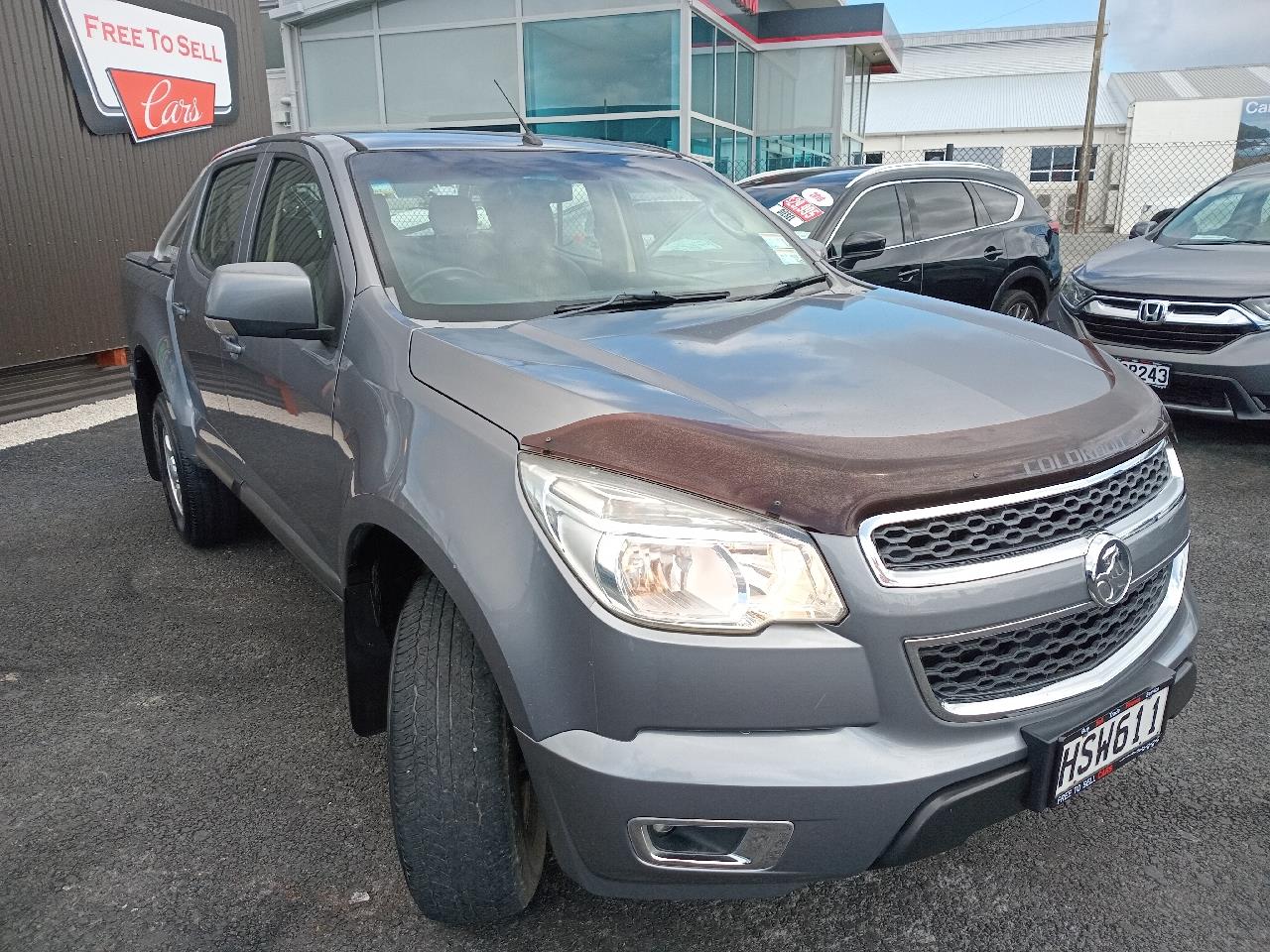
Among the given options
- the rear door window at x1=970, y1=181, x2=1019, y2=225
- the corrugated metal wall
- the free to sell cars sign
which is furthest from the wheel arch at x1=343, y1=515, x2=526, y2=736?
the free to sell cars sign

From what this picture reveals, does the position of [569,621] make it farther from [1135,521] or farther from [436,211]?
[436,211]

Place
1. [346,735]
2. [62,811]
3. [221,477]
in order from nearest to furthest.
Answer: [62,811] → [346,735] → [221,477]

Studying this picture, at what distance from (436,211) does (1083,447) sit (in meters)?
1.74

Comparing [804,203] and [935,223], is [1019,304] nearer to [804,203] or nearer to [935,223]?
[935,223]

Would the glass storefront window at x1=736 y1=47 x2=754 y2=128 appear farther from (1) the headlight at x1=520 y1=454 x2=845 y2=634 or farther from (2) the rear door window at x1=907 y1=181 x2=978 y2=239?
(1) the headlight at x1=520 y1=454 x2=845 y2=634

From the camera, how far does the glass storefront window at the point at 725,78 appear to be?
15.8 metres

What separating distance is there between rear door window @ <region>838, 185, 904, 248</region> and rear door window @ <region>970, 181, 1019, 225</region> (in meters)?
0.93

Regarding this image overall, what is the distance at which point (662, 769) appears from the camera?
1.57 meters

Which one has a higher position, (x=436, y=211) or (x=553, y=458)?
(x=436, y=211)

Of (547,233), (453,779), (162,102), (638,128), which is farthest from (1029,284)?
(638,128)

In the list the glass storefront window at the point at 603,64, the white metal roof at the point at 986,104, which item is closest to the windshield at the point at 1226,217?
the glass storefront window at the point at 603,64

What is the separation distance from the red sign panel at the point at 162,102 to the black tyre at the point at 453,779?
26.7 ft

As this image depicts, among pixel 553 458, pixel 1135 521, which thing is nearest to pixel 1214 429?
pixel 1135 521

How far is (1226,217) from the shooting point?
6.30 meters
